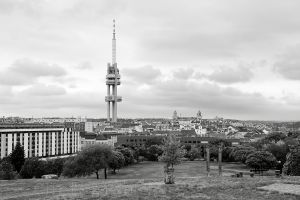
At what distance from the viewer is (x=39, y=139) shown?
490 feet

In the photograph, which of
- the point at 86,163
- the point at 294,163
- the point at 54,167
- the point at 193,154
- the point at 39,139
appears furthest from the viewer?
the point at 39,139

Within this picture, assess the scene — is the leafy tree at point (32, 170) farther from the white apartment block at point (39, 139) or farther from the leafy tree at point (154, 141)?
the leafy tree at point (154, 141)

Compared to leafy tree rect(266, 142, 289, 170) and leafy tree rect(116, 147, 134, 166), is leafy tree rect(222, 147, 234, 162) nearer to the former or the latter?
leafy tree rect(266, 142, 289, 170)

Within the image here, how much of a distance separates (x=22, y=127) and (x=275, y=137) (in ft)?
318

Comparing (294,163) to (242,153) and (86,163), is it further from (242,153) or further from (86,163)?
(242,153)

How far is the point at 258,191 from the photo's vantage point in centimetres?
3309

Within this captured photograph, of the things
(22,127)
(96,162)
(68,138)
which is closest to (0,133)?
(22,127)

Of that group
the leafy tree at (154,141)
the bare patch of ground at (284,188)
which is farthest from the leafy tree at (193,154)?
the bare patch of ground at (284,188)

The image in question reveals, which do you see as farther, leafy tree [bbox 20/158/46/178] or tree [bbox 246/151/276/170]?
tree [bbox 246/151/276/170]

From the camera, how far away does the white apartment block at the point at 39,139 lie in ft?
443

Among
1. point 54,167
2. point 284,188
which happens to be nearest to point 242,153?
point 54,167

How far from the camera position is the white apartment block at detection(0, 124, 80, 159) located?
135 metres

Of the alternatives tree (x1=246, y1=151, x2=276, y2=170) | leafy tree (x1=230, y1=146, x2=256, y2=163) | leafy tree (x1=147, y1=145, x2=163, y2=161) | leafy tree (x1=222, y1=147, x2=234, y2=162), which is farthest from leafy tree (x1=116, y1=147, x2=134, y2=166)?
tree (x1=246, y1=151, x2=276, y2=170)

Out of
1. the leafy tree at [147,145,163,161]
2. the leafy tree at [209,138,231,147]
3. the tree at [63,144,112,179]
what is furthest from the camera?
the leafy tree at [209,138,231,147]
